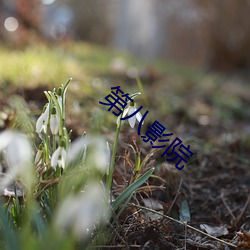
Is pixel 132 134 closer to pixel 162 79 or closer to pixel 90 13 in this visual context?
pixel 162 79

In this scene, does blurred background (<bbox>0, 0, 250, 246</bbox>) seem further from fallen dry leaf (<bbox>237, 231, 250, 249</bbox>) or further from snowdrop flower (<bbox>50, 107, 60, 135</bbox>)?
fallen dry leaf (<bbox>237, 231, 250, 249</bbox>)

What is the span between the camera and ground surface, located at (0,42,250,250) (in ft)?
4.65

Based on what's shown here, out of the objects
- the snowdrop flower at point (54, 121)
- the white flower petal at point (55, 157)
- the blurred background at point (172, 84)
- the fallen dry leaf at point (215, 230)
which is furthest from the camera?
the blurred background at point (172, 84)

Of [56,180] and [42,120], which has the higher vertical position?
[42,120]

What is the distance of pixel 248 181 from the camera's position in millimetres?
2145

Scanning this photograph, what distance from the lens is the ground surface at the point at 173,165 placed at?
55.8 inches

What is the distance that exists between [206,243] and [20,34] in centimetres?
463

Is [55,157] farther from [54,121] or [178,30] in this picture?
[178,30]

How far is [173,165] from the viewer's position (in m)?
2.04

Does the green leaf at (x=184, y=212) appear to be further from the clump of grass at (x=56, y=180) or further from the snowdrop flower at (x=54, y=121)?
the snowdrop flower at (x=54, y=121)

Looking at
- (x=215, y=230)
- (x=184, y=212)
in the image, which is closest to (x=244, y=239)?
(x=215, y=230)

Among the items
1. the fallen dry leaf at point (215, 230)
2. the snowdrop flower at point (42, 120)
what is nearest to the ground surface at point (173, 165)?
the fallen dry leaf at point (215, 230)

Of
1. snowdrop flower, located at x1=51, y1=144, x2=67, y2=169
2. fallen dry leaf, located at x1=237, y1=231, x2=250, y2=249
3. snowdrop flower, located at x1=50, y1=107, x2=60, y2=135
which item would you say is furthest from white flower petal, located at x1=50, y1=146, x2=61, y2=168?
fallen dry leaf, located at x1=237, y1=231, x2=250, y2=249

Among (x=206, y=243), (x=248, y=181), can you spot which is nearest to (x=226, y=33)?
(x=248, y=181)
